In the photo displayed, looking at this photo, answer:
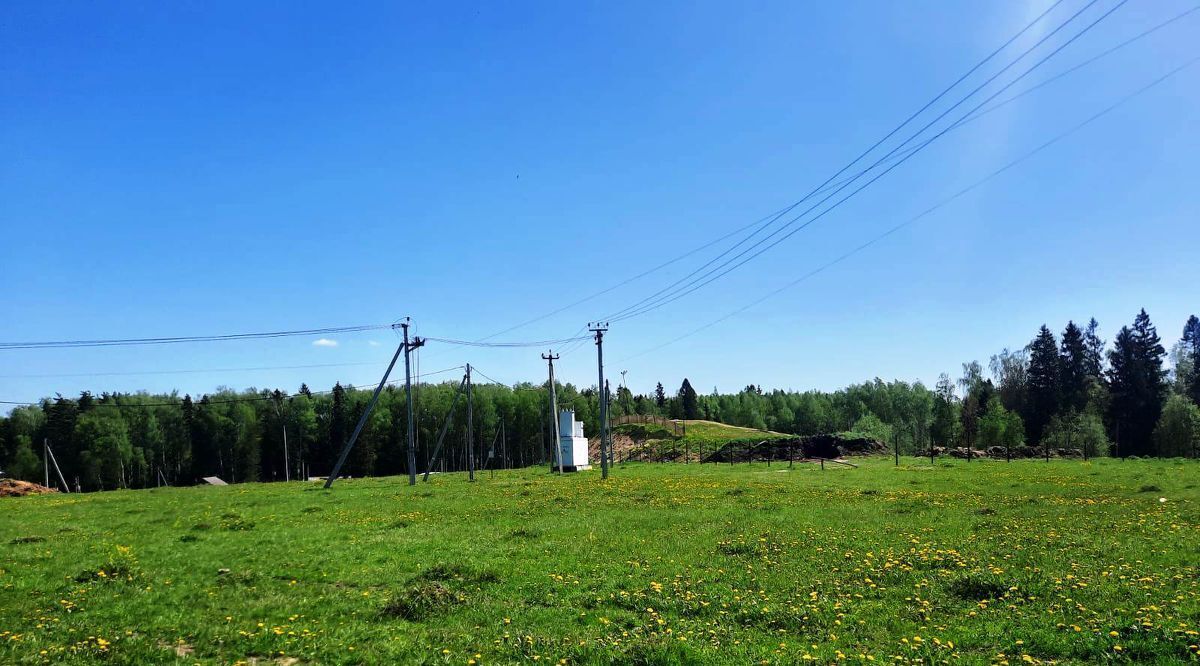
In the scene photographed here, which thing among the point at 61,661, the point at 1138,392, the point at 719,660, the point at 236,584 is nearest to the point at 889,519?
the point at 719,660

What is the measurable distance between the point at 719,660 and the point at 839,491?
2702 cm

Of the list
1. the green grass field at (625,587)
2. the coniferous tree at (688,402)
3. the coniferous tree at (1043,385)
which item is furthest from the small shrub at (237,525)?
the coniferous tree at (688,402)

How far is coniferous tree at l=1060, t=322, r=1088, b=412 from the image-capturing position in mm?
112438

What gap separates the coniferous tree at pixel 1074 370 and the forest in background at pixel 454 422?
0.72ft

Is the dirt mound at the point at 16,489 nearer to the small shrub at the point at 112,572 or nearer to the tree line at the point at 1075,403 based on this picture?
the small shrub at the point at 112,572

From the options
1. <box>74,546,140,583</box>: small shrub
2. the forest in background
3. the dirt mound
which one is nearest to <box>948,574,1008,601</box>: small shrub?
<box>74,546,140,583</box>: small shrub

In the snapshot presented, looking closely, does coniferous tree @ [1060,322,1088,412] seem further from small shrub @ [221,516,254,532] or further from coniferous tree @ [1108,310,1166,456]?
small shrub @ [221,516,254,532]

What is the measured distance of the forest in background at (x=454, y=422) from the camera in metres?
102

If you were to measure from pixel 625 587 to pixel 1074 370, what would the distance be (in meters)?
133

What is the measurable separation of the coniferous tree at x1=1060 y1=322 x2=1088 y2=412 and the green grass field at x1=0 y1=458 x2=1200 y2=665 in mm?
105629

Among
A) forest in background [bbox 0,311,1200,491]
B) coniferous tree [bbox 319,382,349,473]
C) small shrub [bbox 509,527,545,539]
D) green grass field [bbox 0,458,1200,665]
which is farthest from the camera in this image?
coniferous tree [bbox 319,382,349,473]

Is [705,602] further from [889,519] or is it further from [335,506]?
[335,506]

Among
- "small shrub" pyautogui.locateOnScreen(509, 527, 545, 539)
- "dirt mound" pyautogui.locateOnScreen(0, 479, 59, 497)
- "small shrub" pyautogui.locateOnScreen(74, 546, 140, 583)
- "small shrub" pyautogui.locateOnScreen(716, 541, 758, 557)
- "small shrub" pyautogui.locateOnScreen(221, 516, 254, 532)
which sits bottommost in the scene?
"dirt mound" pyautogui.locateOnScreen(0, 479, 59, 497)

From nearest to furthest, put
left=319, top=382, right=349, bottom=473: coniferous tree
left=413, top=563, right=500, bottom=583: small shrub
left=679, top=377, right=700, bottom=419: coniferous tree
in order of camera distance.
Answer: left=413, top=563, right=500, bottom=583: small shrub
left=319, top=382, right=349, bottom=473: coniferous tree
left=679, top=377, right=700, bottom=419: coniferous tree
